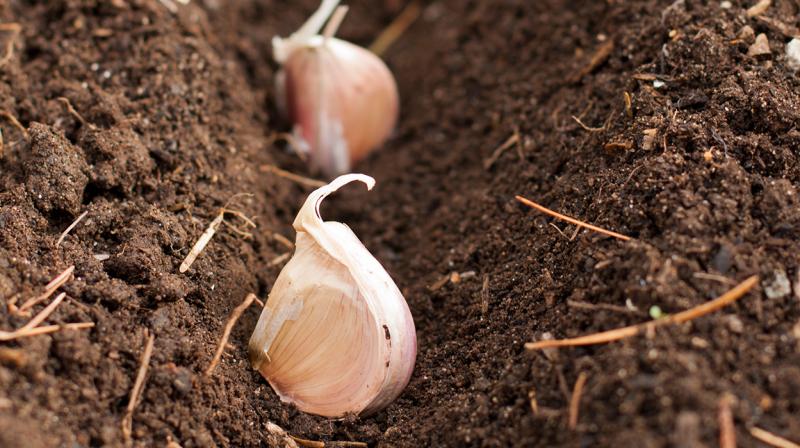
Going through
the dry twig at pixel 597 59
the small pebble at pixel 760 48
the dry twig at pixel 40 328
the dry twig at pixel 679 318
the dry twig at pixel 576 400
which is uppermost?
the dry twig at pixel 40 328

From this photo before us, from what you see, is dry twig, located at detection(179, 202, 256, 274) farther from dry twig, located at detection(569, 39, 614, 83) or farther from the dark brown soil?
dry twig, located at detection(569, 39, 614, 83)

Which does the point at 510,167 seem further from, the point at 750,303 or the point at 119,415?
the point at 119,415

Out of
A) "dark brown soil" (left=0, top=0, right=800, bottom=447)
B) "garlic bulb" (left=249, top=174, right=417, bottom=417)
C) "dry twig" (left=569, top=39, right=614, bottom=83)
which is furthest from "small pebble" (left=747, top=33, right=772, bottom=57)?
"garlic bulb" (left=249, top=174, right=417, bottom=417)

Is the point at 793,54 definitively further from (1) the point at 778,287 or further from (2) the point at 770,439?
(2) the point at 770,439

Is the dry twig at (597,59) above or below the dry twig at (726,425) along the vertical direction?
above

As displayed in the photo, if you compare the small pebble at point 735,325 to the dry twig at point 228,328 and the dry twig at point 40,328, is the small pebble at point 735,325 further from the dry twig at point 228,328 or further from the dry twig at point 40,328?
the dry twig at point 40,328

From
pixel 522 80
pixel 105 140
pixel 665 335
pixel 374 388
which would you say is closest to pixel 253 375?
pixel 374 388

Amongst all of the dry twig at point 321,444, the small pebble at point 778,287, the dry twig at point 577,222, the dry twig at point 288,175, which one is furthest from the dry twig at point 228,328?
the small pebble at point 778,287

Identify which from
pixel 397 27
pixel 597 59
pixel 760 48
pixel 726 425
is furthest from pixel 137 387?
pixel 397 27
